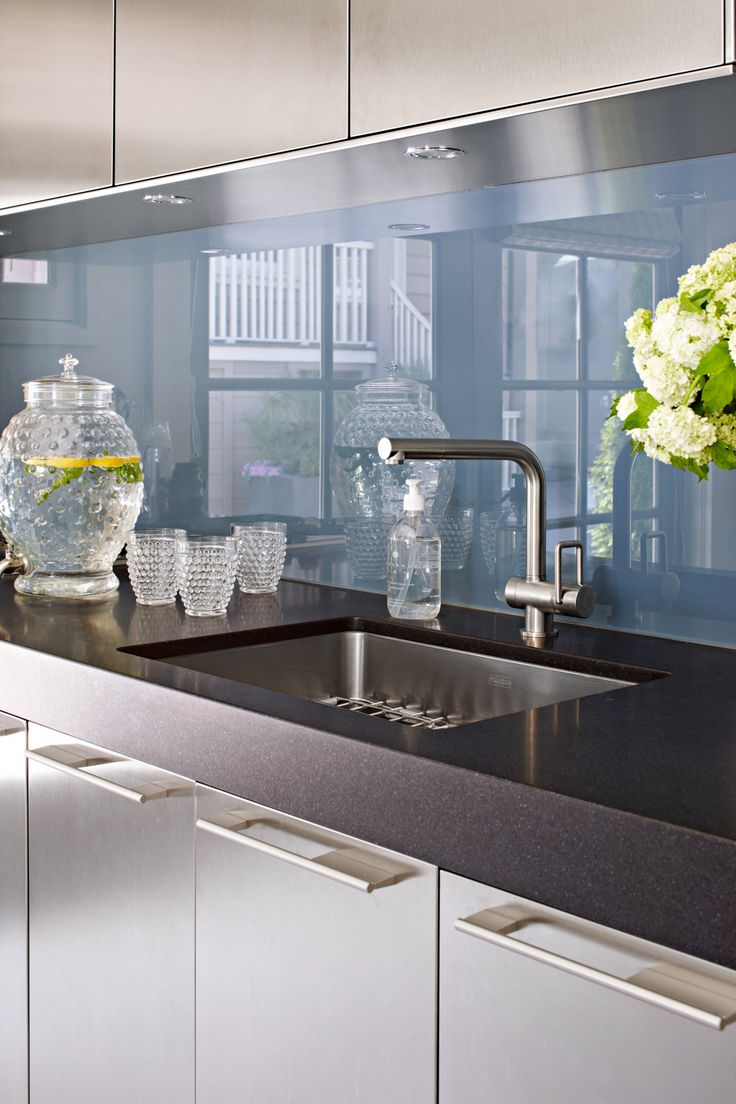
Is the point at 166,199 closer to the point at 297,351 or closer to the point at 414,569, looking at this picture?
the point at 297,351

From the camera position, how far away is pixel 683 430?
1214 mm

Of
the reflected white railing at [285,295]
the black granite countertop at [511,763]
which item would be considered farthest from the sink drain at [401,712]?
the reflected white railing at [285,295]

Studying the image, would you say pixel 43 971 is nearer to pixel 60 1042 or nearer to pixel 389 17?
pixel 60 1042

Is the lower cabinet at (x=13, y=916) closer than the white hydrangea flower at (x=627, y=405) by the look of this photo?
No

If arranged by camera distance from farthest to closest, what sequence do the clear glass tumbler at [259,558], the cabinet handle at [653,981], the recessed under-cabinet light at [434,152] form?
the clear glass tumbler at [259,558] < the recessed under-cabinet light at [434,152] < the cabinet handle at [653,981]

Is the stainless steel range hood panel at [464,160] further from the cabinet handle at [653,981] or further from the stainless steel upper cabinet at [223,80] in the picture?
the cabinet handle at [653,981]

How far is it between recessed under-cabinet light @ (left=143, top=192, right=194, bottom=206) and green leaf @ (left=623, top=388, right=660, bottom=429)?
1.07 m

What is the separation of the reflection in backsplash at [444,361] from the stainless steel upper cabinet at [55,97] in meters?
0.37

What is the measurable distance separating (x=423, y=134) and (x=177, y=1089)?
120cm

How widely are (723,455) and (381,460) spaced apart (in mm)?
1010

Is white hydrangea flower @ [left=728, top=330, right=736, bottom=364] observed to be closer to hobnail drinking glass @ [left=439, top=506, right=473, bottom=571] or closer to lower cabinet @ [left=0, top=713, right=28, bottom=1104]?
hobnail drinking glass @ [left=439, top=506, right=473, bottom=571]

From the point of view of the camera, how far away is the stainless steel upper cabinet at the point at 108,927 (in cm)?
150

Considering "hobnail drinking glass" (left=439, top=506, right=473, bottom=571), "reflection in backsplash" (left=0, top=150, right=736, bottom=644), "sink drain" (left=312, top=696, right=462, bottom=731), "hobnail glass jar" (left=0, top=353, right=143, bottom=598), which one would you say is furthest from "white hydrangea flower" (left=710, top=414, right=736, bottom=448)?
"hobnail glass jar" (left=0, top=353, right=143, bottom=598)

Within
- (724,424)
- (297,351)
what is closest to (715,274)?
(724,424)
